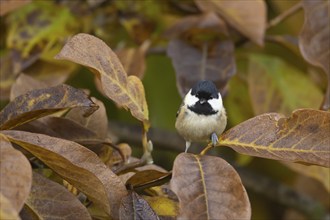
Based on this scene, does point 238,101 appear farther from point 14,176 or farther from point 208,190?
point 14,176

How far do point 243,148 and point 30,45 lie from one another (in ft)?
3.29

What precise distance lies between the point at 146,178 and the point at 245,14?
0.85 metres

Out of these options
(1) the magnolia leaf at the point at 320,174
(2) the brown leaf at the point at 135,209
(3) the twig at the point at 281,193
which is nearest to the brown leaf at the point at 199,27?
(1) the magnolia leaf at the point at 320,174

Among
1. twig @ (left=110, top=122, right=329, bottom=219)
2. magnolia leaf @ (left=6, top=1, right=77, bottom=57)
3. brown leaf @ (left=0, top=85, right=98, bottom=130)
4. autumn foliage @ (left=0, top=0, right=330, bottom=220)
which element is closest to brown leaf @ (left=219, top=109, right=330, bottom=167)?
autumn foliage @ (left=0, top=0, right=330, bottom=220)

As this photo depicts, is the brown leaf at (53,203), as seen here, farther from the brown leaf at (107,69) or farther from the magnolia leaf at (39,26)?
the magnolia leaf at (39,26)

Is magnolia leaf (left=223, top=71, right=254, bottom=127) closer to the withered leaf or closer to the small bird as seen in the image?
the small bird

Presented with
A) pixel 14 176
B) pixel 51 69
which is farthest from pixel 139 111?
pixel 51 69

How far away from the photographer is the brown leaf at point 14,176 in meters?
0.87

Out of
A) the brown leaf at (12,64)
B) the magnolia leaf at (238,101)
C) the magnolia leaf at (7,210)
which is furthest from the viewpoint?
the magnolia leaf at (238,101)

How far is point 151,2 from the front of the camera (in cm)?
209

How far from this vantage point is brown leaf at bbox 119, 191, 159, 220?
1012mm

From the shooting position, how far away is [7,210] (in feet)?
2.74

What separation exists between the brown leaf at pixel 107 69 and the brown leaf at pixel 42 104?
1.7 inches

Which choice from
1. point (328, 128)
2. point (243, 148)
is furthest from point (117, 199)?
point (328, 128)
